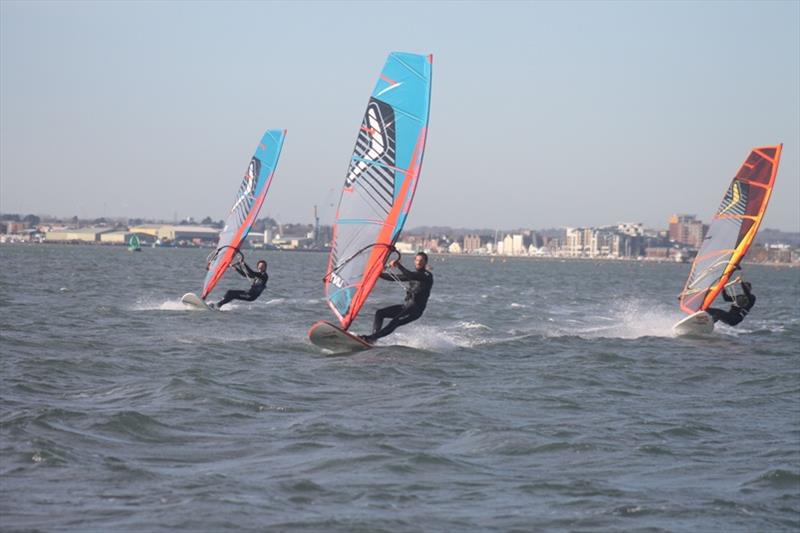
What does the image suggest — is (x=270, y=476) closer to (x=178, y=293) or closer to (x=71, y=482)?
(x=71, y=482)

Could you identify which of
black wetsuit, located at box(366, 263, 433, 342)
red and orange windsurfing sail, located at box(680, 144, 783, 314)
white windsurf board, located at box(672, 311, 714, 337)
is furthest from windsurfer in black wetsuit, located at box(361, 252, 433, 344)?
red and orange windsurfing sail, located at box(680, 144, 783, 314)

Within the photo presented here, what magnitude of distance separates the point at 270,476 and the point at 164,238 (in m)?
189

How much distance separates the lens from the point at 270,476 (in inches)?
321

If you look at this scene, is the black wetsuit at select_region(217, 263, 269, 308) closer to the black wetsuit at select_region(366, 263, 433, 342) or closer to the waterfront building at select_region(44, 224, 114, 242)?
the black wetsuit at select_region(366, 263, 433, 342)

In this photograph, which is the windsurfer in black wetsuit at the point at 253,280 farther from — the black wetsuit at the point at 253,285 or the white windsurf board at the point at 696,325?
the white windsurf board at the point at 696,325

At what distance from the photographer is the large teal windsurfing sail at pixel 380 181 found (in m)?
15.8

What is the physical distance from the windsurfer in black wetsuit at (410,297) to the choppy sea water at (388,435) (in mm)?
353

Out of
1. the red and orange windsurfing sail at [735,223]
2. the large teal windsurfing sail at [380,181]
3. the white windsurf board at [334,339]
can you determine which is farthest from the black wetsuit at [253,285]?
the red and orange windsurfing sail at [735,223]

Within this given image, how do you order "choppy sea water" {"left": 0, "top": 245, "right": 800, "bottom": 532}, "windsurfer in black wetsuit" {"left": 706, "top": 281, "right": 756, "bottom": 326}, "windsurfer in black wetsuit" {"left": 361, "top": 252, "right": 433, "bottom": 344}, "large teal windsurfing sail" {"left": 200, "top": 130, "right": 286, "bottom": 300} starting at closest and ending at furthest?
"choppy sea water" {"left": 0, "top": 245, "right": 800, "bottom": 532}
"windsurfer in black wetsuit" {"left": 361, "top": 252, "right": 433, "bottom": 344}
"windsurfer in black wetsuit" {"left": 706, "top": 281, "right": 756, "bottom": 326}
"large teal windsurfing sail" {"left": 200, "top": 130, "right": 286, "bottom": 300}

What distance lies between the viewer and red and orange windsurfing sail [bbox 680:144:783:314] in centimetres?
2205

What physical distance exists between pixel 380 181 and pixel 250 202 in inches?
342

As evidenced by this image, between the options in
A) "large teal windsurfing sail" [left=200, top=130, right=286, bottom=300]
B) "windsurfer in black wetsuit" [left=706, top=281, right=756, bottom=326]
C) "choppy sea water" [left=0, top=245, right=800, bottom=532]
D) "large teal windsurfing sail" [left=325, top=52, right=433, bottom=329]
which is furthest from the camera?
"large teal windsurfing sail" [left=200, top=130, right=286, bottom=300]

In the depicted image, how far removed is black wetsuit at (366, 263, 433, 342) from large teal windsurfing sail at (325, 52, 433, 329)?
332 millimetres

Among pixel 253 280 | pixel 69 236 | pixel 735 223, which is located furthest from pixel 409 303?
pixel 69 236
